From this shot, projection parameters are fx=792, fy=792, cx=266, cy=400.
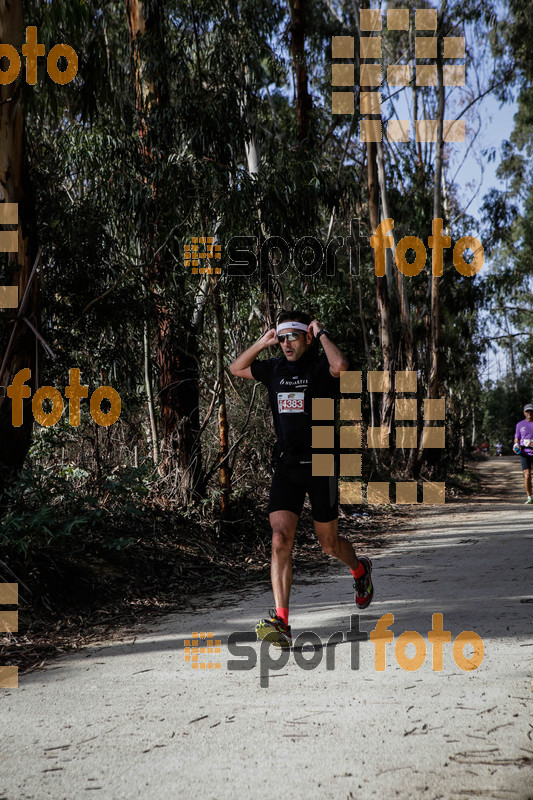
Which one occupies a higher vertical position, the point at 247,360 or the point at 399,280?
the point at 399,280

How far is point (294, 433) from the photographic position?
4.72 meters

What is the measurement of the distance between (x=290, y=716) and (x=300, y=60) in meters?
13.2

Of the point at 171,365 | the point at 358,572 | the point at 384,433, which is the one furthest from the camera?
the point at 384,433

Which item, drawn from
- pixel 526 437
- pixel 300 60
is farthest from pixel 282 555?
pixel 300 60

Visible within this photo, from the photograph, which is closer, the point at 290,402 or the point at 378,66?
the point at 290,402

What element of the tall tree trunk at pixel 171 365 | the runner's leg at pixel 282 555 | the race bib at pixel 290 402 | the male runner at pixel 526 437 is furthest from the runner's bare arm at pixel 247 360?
the male runner at pixel 526 437

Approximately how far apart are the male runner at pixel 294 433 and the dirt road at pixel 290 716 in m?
0.54

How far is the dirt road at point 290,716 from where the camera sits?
281cm

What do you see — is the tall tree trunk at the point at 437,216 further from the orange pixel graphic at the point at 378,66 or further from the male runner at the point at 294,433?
the male runner at the point at 294,433

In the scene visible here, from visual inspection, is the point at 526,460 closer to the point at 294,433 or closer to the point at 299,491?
the point at 299,491

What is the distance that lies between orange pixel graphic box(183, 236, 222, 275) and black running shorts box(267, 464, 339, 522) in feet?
13.3

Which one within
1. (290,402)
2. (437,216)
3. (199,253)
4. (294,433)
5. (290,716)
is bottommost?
(290,716)

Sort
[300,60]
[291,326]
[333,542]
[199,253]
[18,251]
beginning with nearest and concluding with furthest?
[291,326] < [333,542] < [18,251] < [199,253] < [300,60]

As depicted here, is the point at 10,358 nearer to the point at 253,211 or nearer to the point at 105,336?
the point at 105,336
